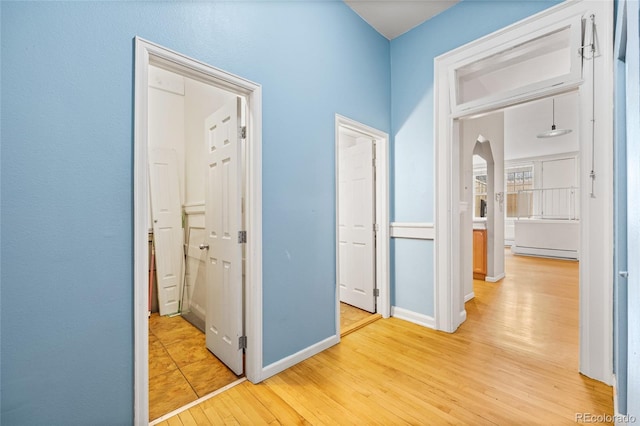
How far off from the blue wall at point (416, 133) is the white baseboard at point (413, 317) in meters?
0.05

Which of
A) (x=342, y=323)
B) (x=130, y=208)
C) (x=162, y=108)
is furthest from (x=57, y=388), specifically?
(x=162, y=108)

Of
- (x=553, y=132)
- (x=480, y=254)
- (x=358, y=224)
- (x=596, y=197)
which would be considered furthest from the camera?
(x=553, y=132)

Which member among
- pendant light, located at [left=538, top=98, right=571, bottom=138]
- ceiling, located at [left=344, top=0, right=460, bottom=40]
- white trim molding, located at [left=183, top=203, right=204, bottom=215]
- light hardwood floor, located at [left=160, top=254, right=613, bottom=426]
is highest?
ceiling, located at [left=344, top=0, right=460, bottom=40]

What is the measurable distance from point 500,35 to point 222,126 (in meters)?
2.58

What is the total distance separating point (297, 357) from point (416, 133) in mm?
2556

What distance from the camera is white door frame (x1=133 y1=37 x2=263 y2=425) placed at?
4.82 feet

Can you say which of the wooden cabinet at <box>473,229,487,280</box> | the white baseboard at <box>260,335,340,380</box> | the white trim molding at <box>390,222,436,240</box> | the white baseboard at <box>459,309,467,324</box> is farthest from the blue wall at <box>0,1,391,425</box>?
the wooden cabinet at <box>473,229,487,280</box>

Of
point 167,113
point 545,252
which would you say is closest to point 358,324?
point 167,113

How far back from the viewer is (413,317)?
3066mm

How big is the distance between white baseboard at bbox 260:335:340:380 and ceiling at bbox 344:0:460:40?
3.27 meters

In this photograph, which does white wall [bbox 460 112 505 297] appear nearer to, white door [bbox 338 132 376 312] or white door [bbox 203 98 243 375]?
white door [bbox 338 132 376 312]

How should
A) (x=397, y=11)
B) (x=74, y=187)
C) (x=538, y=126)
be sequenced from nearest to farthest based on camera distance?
(x=74, y=187) → (x=397, y=11) → (x=538, y=126)

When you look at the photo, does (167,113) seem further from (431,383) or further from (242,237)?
(431,383)

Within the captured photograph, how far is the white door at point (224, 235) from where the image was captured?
6.76ft
